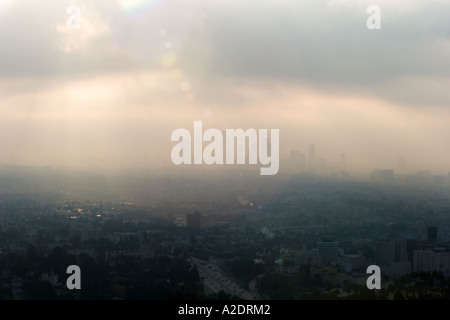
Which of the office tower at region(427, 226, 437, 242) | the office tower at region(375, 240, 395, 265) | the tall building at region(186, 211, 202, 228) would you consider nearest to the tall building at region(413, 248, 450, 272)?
the office tower at region(375, 240, 395, 265)

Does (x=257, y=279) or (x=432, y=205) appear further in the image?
(x=432, y=205)

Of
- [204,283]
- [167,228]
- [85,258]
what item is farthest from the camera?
[167,228]

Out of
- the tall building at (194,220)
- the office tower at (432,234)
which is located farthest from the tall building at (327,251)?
the tall building at (194,220)

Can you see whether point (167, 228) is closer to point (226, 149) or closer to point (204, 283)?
point (226, 149)

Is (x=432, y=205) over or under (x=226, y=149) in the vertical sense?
under

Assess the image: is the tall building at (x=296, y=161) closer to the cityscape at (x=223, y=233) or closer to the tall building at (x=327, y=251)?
the cityscape at (x=223, y=233)

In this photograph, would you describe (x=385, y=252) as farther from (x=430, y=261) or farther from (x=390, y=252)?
(x=430, y=261)

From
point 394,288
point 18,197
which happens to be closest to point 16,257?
point 394,288

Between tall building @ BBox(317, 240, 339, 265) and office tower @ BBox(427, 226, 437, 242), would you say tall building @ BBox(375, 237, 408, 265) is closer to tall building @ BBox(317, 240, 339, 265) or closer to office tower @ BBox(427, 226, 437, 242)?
tall building @ BBox(317, 240, 339, 265)
